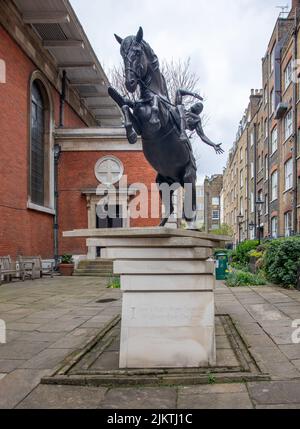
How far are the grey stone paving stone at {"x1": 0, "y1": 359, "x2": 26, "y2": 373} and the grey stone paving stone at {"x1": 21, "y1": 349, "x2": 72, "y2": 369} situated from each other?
7 centimetres

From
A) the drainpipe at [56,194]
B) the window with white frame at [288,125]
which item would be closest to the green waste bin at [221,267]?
the drainpipe at [56,194]

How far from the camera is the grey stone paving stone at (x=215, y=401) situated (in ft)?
10.6

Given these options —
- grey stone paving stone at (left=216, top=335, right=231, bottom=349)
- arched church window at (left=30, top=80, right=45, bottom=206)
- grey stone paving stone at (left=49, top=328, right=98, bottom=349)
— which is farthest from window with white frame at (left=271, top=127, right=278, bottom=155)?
grey stone paving stone at (left=49, top=328, right=98, bottom=349)

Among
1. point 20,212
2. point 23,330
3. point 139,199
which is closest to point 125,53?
point 23,330

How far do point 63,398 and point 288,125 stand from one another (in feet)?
77.3

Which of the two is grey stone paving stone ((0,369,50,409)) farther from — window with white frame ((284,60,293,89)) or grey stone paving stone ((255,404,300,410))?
window with white frame ((284,60,293,89))

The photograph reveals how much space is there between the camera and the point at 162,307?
4188mm

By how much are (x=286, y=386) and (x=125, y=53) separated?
3.58 metres

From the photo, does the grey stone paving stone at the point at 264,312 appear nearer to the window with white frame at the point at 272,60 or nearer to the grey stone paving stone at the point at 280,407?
the grey stone paving stone at the point at 280,407

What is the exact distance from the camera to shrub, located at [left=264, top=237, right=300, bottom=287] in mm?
10812

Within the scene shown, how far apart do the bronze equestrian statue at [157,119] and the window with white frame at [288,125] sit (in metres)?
19.7

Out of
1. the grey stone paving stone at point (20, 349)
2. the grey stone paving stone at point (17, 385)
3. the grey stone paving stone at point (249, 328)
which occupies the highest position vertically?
the grey stone paving stone at point (249, 328)

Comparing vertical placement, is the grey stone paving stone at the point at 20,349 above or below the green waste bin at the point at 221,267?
below

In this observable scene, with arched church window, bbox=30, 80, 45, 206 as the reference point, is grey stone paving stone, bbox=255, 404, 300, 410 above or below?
below
